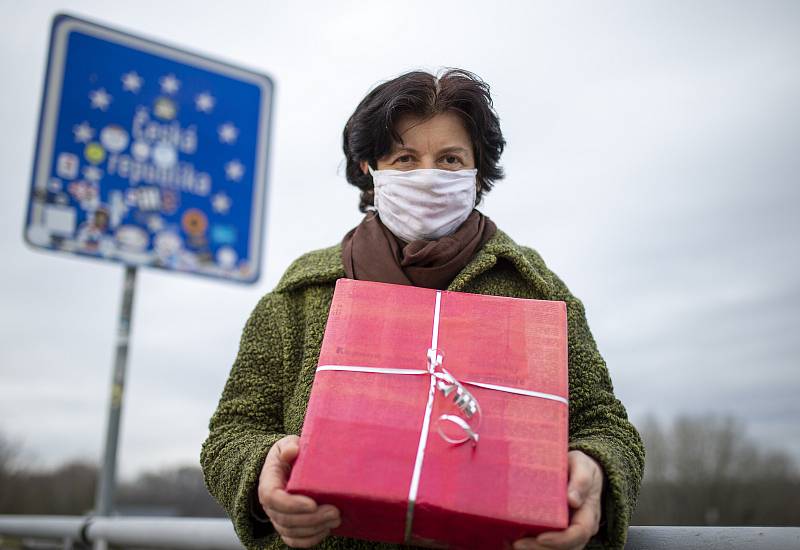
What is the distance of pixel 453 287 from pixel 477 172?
0.39m

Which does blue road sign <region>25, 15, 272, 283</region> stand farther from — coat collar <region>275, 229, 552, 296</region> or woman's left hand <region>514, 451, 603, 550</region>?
woman's left hand <region>514, 451, 603, 550</region>

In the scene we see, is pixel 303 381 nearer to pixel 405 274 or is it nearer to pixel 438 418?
pixel 405 274

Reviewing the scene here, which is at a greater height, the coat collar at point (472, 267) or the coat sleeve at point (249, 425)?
the coat collar at point (472, 267)

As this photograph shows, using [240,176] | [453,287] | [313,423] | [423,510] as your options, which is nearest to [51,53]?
[240,176]

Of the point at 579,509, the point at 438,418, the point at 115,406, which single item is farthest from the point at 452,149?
the point at 115,406

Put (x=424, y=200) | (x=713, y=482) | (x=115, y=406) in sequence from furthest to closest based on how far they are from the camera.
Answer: (x=713, y=482)
(x=115, y=406)
(x=424, y=200)

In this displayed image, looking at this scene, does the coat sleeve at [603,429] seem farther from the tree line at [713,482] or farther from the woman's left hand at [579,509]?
the tree line at [713,482]

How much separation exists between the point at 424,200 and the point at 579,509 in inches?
31.9

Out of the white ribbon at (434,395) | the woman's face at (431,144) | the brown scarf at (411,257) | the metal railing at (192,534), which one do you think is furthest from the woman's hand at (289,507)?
the woman's face at (431,144)

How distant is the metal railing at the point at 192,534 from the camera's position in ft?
4.03

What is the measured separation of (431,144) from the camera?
5.53 feet

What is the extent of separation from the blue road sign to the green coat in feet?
6.13

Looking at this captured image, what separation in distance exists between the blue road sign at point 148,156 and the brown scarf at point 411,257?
2015 mm

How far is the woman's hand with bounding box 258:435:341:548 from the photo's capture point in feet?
3.71
